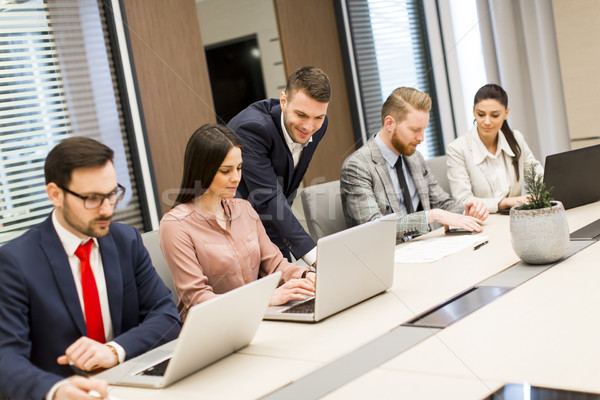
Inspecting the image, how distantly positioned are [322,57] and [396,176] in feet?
6.67

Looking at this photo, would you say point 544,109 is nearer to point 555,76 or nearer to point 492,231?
point 555,76

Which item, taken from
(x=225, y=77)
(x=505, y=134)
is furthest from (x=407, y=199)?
(x=225, y=77)

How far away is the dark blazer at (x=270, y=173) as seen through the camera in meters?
2.20

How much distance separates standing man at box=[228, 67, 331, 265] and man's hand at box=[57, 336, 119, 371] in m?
0.99

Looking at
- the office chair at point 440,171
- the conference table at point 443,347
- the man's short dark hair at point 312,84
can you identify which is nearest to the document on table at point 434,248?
the conference table at point 443,347

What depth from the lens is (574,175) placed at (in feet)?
7.57

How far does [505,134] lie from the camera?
296 cm

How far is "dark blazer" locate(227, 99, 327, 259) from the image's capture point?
220cm

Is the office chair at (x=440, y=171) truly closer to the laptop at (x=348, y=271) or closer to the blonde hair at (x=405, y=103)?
the blonde hair at (x=405, y=103)

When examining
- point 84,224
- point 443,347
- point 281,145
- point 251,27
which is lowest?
point 443,347

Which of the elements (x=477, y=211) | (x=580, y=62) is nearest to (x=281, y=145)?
(x=477, y=211)

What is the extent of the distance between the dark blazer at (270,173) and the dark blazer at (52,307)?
722 millimetres

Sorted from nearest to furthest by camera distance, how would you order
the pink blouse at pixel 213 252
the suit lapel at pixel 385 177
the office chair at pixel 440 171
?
the pink blouse at pixel 213 252
the suit lapel at pixel 385 177
the office chair at pixel 440 171

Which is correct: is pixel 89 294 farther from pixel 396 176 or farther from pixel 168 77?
pixel 168 77
